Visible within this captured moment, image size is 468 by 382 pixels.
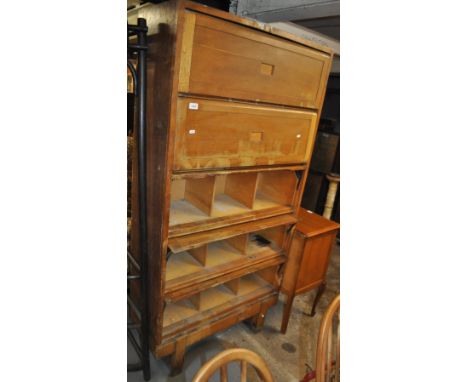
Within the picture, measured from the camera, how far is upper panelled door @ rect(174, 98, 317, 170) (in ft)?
4.29

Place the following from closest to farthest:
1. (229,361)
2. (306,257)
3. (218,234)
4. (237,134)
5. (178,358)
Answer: (229,361) → (237,134) → (218,234) → (178,358) → (306,257)

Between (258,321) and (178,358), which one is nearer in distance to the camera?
(178,358)

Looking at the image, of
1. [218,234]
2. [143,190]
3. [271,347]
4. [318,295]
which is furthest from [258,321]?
[143,190]

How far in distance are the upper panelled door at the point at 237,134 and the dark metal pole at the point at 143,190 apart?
167 mm

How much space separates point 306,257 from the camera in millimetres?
2145

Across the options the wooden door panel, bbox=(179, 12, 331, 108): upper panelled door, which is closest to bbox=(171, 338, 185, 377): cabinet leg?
the wooden door panel

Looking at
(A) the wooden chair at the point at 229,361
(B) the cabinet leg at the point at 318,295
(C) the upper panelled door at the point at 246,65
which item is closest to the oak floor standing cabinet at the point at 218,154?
(C) the upper panelled door at the point at 246,65

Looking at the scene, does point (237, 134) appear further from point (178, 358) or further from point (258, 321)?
point (258, 321)

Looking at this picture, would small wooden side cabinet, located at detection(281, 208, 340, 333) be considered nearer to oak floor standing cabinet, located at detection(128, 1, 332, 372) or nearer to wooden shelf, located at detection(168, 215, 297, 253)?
oak floor standing cabinet, located at detection(128, 1, 332, 372)

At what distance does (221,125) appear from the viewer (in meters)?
1.40

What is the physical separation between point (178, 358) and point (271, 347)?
721 mm
